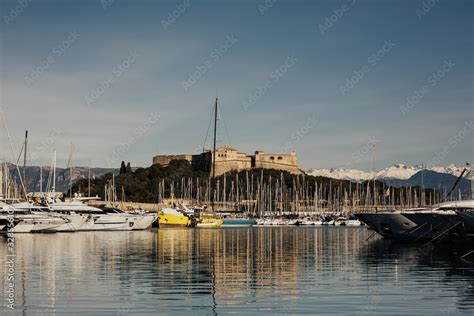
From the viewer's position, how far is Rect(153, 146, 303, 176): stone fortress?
177 metres

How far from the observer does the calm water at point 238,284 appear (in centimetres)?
1742

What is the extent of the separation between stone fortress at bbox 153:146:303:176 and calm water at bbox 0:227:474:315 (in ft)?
460

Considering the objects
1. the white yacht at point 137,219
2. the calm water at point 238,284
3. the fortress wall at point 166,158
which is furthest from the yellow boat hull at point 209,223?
the fortress wall at point 166,158

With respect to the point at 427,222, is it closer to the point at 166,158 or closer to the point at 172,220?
the point at 172,220

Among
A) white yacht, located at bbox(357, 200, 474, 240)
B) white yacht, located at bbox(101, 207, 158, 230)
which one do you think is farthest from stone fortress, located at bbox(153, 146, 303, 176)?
white yacht, located at bbox(357, 200, 474, 240)

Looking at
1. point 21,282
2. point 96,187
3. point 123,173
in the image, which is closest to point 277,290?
point 21,282

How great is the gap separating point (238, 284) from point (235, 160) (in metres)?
157

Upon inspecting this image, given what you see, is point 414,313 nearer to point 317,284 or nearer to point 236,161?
point 317,284

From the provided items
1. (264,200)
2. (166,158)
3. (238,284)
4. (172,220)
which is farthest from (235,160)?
(238,284)

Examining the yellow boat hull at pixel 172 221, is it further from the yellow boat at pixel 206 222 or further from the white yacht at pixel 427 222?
the white yacht at pixel 427 222

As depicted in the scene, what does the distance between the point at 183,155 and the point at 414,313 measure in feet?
551

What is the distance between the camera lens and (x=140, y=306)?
57.6ft

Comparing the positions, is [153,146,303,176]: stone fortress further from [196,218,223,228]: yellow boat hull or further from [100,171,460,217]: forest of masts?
[196,218,223,228]: yellow boat hull

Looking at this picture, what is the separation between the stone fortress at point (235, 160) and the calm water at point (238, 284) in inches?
5522
